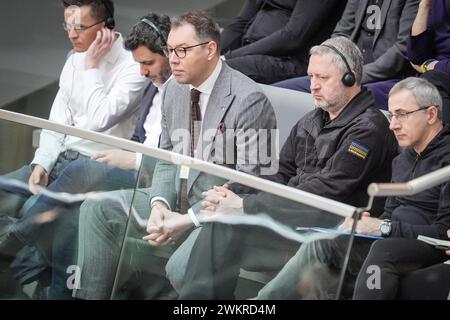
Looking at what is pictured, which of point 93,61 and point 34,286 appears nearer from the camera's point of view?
point 34,286

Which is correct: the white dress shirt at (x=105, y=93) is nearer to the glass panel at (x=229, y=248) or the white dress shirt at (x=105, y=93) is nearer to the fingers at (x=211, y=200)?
the glass panel at (x=229, y=248)

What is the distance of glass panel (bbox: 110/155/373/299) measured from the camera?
3.11m

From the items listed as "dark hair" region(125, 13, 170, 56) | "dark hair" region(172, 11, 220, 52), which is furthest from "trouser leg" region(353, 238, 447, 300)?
"dark hair" region(125, 13, 170, 56)

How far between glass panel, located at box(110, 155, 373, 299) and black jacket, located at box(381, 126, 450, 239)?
37 centimetres

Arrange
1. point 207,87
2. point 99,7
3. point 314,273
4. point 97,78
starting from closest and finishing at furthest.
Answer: point 314,273 < point 207,87 < point 97,78 < point 99,7

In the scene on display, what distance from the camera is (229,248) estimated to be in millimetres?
3363

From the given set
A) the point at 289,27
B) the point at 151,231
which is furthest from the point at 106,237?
the point at 289,27

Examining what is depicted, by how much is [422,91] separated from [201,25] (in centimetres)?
102

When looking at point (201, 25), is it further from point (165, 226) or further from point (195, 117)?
point (165, 226)

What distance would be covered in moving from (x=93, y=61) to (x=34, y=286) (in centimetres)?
163

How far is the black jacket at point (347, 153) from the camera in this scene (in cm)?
390
